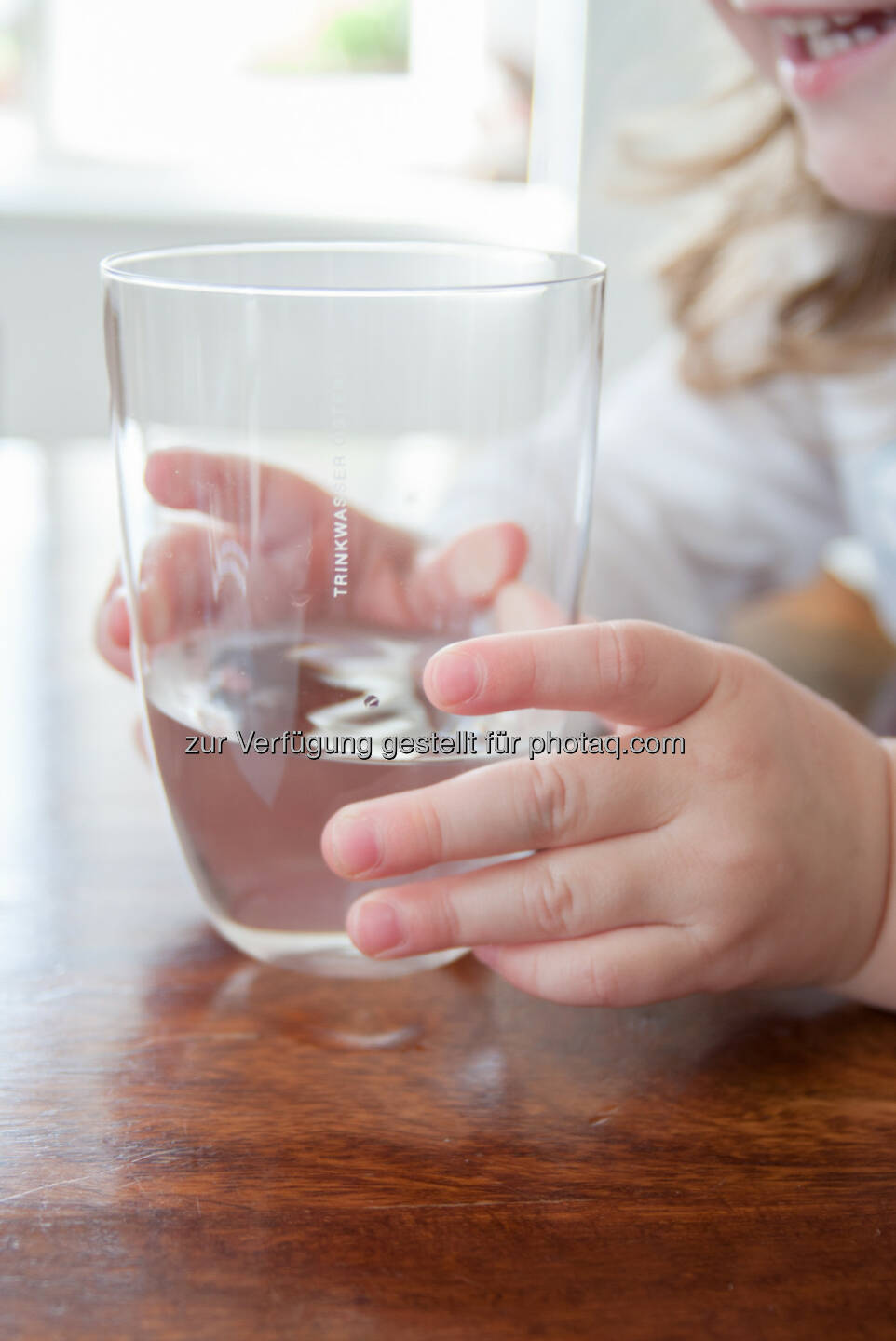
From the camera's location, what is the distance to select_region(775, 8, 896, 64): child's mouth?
572 millimetres

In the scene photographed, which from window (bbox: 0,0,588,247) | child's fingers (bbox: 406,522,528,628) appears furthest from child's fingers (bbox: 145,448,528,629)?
window (bbox: 0,0,588,247)

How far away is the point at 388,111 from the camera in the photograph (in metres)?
2.31

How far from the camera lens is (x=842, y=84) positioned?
0.58m

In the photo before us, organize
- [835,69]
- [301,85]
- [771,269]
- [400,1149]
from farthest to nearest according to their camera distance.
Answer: [301,85] → [771,269] → [835,69] → [400,1149]

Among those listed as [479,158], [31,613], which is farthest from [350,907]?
[479,158]

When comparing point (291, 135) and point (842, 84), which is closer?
point (842, 84)

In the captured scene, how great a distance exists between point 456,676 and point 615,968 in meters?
0.08

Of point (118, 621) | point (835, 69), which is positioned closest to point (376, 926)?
point (118, 621)

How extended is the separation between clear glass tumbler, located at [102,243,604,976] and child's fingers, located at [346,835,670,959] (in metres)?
0.01

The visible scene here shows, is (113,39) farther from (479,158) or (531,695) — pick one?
(531,695)

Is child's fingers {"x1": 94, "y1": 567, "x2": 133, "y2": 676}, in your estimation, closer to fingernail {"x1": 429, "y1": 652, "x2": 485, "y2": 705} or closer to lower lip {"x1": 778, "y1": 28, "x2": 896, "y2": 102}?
fingernail {"x1": 429, "y1": 652, "x2": 485, "y2": 705}

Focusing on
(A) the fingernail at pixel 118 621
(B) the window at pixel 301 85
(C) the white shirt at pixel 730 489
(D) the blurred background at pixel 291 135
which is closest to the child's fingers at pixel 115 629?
(A) the fingernail at pixel 118 621

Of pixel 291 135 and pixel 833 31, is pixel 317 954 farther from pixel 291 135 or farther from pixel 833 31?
pixel 291 135

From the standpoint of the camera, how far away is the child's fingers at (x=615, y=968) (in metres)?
0.32
